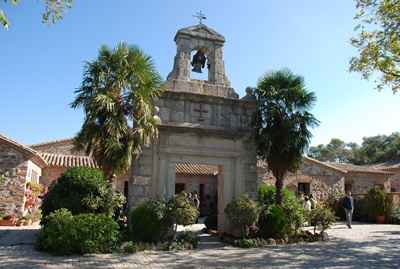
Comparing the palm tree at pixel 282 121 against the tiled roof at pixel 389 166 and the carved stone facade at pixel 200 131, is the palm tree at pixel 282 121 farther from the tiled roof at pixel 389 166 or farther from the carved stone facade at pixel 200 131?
the tiled roof at pixel 389 166

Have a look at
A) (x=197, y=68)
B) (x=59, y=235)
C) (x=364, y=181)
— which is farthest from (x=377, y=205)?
(x=59, y=235)

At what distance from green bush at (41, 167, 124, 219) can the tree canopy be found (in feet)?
115

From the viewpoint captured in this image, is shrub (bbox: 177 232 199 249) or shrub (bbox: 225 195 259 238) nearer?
shrub (bbox: 177 232 199 249)

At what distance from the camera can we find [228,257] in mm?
8820

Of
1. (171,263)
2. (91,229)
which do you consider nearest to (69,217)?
(91,229)

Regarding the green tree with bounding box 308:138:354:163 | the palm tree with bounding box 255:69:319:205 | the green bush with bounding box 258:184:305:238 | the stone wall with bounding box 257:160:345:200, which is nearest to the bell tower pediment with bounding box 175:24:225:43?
the palm tree with bounding box 255:69:319:205

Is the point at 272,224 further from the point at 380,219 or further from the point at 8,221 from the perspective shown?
the point at 380,219

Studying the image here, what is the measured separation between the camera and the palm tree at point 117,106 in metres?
10.1

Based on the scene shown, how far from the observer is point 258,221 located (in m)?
11.4

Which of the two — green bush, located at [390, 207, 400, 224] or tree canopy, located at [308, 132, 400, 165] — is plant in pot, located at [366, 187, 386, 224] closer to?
green bush, located at [390, 207, 400, 224]

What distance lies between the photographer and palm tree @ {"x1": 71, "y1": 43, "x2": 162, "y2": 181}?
33.0 ft

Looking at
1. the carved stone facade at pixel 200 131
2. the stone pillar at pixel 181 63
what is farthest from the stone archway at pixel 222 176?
the stone pillar at pixel 181 63

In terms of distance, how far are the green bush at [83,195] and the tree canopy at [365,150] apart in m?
35.0

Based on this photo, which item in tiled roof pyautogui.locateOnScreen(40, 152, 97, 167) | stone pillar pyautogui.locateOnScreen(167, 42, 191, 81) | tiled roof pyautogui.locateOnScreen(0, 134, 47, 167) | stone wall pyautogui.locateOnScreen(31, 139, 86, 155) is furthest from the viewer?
stone wall pyautogui.locateOnScreen(31, 139, 86, 155)
